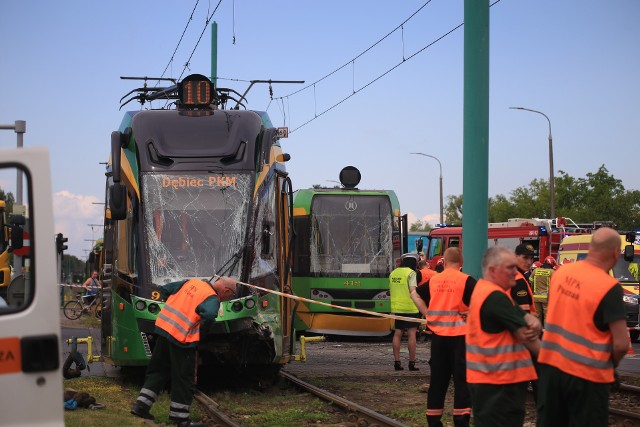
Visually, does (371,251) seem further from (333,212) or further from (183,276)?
(183,276)

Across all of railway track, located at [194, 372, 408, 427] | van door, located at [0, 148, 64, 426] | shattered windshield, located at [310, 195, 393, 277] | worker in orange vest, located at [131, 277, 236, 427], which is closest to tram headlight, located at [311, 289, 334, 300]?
shattered windshield, located at [310, 195, 393, 277]

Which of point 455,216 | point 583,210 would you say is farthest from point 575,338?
point 455,216

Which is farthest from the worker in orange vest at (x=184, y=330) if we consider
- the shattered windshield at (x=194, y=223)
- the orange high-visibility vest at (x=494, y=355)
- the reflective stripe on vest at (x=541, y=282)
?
the reflective stripe on vest at (x=541, y=282)

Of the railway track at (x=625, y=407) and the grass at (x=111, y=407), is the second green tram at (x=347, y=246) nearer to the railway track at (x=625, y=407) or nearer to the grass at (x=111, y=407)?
the grass at (x=111, y=407)

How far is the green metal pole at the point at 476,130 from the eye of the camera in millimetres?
11164

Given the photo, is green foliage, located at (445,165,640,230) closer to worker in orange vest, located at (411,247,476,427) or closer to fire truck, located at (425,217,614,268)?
fire truck, located at (425,217,614,268)

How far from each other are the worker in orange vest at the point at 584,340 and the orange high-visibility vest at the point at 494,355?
276mm

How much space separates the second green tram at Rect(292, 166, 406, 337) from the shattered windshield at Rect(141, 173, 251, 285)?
8.35 meters

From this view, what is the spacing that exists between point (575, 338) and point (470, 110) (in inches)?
207

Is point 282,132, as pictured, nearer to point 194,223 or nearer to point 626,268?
point 194,223

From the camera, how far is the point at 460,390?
942 cm

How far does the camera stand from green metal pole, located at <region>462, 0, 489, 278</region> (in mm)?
11164

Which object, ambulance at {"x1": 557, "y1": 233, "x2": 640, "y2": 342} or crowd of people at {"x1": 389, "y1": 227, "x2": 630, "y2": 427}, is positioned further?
ambulance at {"x1": 557, "y1": 233, "x2": 640, "y2": 342}

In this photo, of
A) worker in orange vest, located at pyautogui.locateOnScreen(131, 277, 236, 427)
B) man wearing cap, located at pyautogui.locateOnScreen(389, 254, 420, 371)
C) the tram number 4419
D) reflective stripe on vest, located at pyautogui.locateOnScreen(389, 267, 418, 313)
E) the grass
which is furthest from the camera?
reflective stripe on vest, located at pyautogui.locateOnScreen(389, 267, 418, 313)
